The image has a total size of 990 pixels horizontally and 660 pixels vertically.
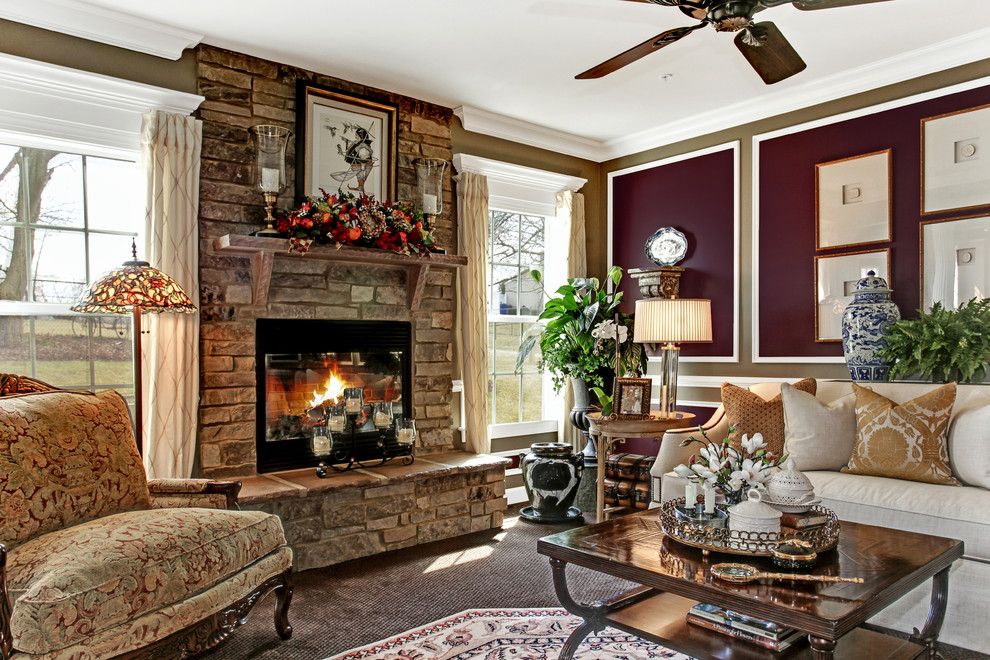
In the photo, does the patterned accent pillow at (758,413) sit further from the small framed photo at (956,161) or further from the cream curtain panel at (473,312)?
the cream curtain panel at (473,312)

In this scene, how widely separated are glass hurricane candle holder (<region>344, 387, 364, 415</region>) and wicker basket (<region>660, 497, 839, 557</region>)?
7.03 feet

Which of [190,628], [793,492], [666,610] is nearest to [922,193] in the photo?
[793,492]

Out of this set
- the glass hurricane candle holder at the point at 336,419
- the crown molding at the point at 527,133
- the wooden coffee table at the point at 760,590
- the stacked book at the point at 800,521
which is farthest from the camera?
the crown molding at the point at 527,133

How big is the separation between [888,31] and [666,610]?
3.03m

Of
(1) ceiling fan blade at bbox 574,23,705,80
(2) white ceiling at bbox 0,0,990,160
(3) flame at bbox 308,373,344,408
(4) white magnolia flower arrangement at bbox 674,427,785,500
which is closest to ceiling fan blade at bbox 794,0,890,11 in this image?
(1) ceiling fan blade at bbox 574,23,705,80

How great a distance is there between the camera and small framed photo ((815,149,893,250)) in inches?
154

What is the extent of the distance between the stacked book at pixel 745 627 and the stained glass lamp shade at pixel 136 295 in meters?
A: 2.39

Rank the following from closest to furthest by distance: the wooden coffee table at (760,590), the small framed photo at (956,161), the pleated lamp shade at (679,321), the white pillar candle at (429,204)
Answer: the wooden coffee table at (760,590)
the small framed photo at (956,161)
the white pillar candle at (429,204)
the pleated lamp shade at (679,321)

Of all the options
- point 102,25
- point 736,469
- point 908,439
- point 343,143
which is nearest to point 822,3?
point 736,469

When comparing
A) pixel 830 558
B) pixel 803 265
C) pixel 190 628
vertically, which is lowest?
pixel 190 628

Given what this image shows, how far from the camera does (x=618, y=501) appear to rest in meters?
4.38

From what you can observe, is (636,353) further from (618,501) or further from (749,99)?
(749,99)

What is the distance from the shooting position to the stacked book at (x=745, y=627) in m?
1.93

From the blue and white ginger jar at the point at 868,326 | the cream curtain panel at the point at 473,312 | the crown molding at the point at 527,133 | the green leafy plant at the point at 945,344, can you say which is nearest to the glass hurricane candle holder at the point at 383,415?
the cream curtain panel at the point at 473,312
